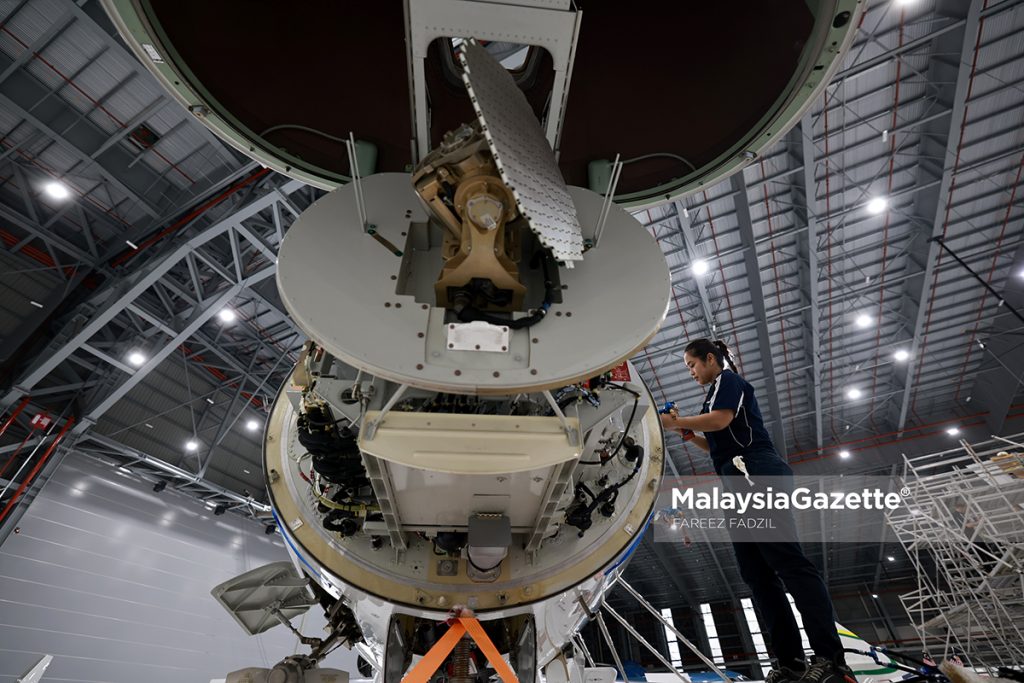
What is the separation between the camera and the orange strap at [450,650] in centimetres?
231

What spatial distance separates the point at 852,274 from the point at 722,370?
596 inches

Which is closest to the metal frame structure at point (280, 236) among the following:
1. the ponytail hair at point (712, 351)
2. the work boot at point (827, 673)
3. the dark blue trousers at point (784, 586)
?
the ponytail hair at point (712, 351)

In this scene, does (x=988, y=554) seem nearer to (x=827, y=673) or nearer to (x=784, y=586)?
(x=784, y=586)

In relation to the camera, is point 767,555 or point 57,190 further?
point 57,190

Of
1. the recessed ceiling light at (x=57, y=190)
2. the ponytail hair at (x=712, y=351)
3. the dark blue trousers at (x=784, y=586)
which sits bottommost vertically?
the dark blue trousers at (x=784, y=586)

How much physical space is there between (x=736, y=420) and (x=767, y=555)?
2.99ft

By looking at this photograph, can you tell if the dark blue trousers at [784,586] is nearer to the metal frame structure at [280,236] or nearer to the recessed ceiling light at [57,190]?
the metal frame structure at [280,236]

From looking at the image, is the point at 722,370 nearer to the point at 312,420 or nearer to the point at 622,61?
the point at 622,61

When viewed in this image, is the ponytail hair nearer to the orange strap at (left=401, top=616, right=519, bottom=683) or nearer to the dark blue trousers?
the dark blue trousers

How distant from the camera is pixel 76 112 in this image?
370 inches

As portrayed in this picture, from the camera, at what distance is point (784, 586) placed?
10.6ft

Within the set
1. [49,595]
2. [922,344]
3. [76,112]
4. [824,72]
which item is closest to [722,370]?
[824,72]

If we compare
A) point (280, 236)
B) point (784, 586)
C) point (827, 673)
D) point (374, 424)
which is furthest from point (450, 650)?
point (280, 236)

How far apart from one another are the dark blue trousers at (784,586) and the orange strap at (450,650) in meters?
1.59
